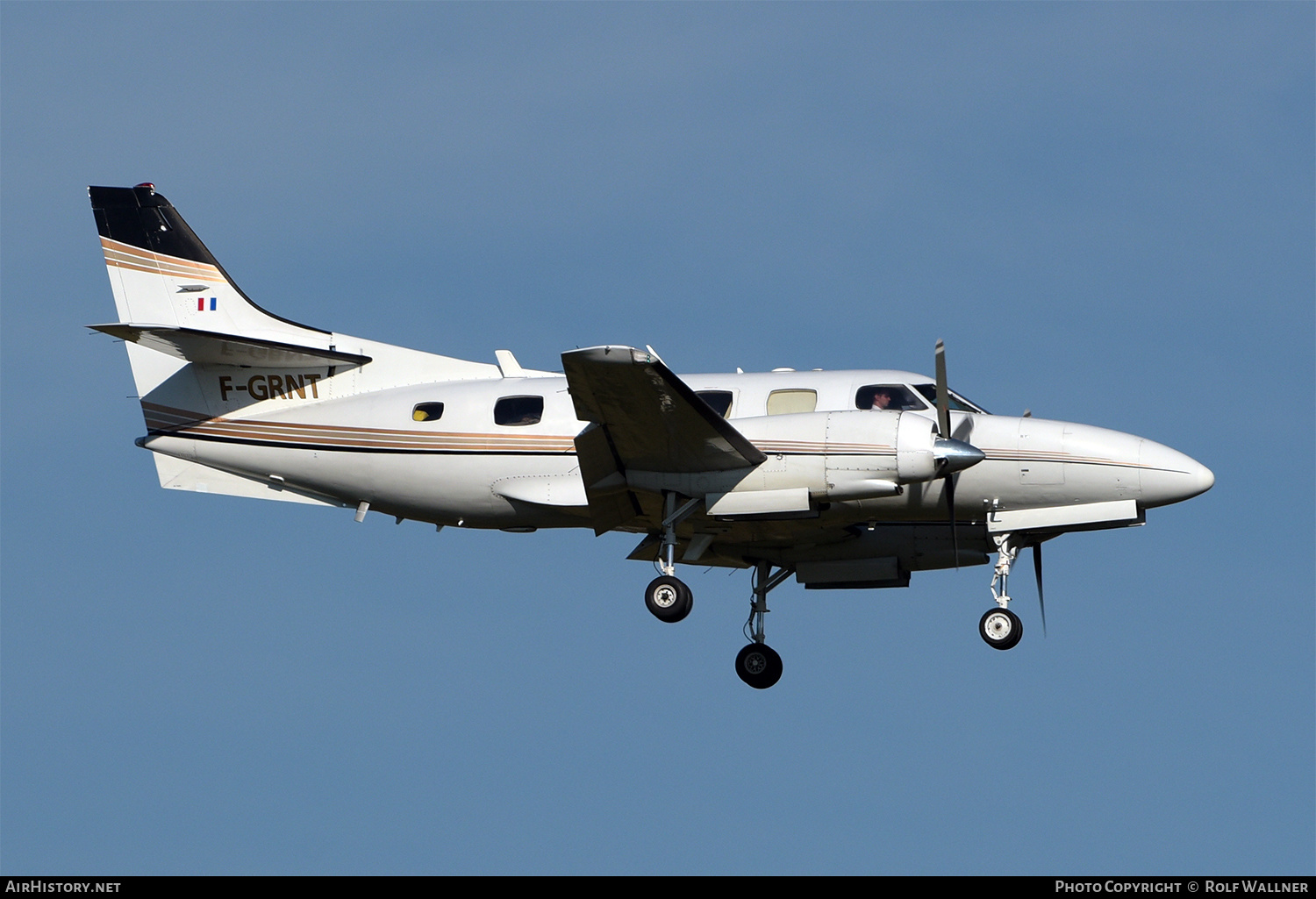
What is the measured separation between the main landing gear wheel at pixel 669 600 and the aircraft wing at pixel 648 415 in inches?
53.8

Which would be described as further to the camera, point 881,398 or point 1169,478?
point 881,398

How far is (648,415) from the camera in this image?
20188 mm

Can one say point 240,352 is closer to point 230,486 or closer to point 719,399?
point 230,486

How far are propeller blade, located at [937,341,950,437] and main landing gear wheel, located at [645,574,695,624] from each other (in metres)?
3.61

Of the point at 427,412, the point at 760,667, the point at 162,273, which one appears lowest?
the point at 760,667

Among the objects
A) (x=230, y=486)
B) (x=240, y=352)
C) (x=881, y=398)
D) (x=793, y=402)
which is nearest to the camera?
(x=881, y=398)

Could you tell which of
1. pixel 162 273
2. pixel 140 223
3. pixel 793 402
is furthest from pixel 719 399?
pixel 140 223

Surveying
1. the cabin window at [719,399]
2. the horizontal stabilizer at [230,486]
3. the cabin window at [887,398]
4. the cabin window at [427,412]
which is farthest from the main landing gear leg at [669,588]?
the horizontal stabilizer at [230,486]

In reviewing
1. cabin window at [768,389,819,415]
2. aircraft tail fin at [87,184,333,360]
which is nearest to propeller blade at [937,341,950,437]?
cabin window at [768,389,819,415]

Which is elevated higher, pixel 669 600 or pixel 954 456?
pixel 954 456

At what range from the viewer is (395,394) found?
22969 millimetres

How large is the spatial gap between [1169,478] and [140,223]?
14371 mm
